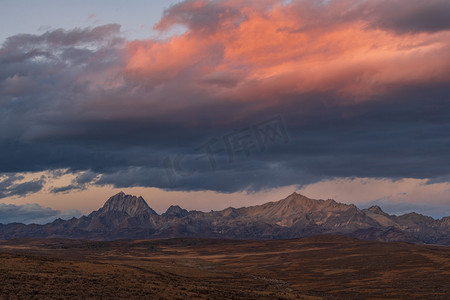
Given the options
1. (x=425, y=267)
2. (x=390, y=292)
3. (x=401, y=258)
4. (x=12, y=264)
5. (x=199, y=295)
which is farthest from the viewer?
(x=401, y=258)

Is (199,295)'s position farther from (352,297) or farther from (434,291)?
(434,291)

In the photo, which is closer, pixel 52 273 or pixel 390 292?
pixel 52 273

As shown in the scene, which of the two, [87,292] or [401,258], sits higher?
[87,292]

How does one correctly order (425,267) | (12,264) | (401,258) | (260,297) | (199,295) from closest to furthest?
1. (199,295)
2. (260,297)
3. (12,264)
4. (425,267)
5. (401,258)

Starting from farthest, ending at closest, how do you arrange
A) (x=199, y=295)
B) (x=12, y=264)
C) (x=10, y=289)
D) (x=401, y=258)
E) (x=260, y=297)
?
(x=401, y=258) < (x=12, y=264) < (x=260, y=297) < (x=199, y=295) < (x=10, y=289)

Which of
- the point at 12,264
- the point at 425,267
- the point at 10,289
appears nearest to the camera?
the point at 10,289

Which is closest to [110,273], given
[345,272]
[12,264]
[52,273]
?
[52,273]

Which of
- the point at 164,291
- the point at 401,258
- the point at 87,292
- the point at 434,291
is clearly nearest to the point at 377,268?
the point at 401,258

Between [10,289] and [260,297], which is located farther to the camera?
[260,297]

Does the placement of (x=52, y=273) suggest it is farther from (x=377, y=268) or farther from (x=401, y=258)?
(x=401, y=258)

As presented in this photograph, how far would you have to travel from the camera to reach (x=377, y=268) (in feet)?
496

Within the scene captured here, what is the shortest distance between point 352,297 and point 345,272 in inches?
2371

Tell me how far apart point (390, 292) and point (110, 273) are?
52488 millimetres

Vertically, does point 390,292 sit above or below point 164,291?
below
